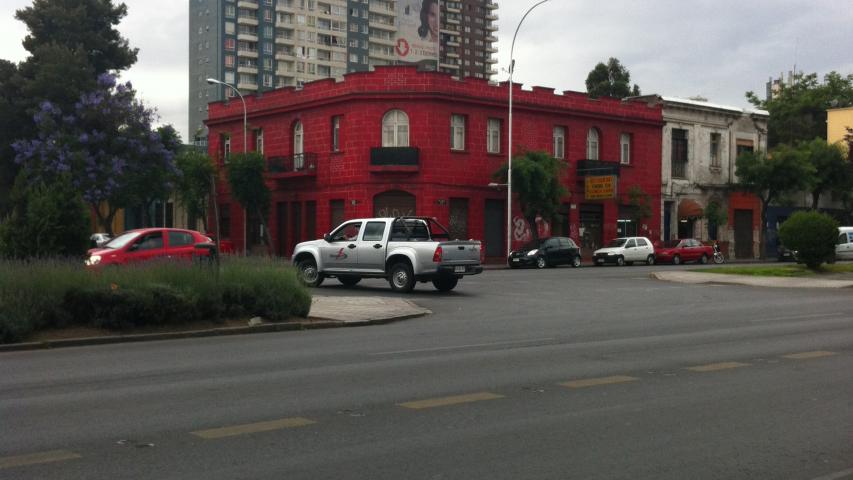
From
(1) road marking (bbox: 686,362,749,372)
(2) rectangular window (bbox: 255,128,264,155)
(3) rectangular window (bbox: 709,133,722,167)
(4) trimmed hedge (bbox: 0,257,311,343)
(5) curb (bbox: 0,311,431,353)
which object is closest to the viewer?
(1) road marking (bbox: 686,362,749,372)

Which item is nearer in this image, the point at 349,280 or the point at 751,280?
the point at 349,280

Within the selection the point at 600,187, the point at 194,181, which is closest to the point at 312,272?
the point at 194,181

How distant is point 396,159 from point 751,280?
18919 millimetres

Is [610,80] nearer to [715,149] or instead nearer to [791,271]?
[715,149]

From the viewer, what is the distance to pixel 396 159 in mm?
43969

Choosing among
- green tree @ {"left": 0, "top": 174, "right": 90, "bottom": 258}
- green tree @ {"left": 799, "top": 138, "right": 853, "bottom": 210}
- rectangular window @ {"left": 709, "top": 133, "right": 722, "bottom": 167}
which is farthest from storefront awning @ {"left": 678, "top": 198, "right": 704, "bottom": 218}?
green tree @ {"left": 0, "top": 174, "right": 90, "bottom": 258}

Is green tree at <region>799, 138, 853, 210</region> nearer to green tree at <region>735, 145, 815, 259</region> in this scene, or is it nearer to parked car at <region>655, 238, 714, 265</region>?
green tree at <region>735, 145, 815, 259</region>

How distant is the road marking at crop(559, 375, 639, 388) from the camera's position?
934 cm

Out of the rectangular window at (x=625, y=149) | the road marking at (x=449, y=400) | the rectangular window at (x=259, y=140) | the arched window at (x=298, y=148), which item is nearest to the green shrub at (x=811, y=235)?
the rectangular window at (x=625, y=149)

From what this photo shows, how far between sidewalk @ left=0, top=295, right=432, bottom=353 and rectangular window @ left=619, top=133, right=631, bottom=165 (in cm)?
3392

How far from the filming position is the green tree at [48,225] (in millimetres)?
16547

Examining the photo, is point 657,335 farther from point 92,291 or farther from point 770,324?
point 92,291

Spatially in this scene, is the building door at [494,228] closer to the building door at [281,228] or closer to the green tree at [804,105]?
the building door at [281,228]

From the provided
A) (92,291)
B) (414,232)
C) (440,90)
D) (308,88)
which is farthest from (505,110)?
(92,291)
